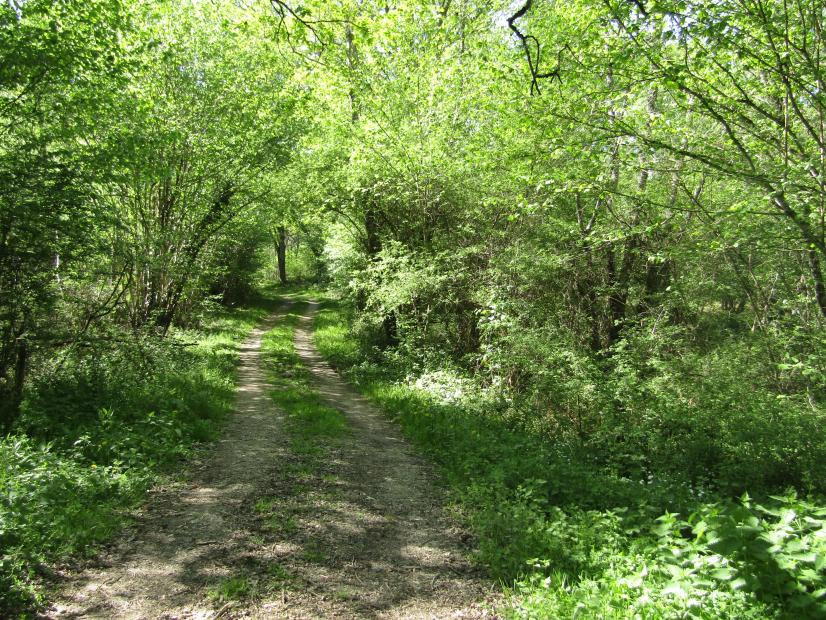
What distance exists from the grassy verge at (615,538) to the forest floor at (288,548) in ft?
1.54

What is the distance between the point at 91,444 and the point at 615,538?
20.6ft

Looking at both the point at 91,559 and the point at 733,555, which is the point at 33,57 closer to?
the point at 91,559

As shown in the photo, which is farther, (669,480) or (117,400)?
(117,400)

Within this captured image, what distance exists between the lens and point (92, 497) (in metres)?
5.11

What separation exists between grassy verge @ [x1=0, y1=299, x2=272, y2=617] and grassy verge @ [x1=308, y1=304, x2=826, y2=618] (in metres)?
3.84

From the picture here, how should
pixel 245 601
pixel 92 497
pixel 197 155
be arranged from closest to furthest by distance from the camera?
pixel 245 601, pixel 92 497, pixel 197 155

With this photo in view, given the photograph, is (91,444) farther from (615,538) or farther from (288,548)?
(615,538)

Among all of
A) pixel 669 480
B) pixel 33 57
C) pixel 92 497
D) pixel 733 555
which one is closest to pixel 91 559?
pixel 92 497

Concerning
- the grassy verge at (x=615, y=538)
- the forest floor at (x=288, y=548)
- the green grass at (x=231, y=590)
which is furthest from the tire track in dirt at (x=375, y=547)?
the grassy verge at (x=615, y=538)

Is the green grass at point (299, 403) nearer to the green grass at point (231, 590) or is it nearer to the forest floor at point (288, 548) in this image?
the forest floor at point (288, 548)

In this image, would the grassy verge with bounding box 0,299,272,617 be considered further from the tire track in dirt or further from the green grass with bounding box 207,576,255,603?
the tire track in dirt

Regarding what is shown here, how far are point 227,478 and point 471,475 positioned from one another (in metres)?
3.28

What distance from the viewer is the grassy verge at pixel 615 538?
314 centimetres

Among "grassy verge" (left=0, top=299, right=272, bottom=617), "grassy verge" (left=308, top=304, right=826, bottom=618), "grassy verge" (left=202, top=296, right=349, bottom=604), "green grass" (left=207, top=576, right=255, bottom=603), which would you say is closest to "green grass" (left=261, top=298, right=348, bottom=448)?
"grassy verge" (left=202, top=296, right=349, bottom=604)
